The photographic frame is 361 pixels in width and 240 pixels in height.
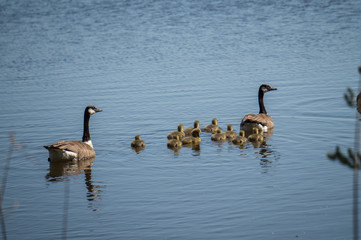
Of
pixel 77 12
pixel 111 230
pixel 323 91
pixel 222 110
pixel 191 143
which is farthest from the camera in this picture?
pixel 77 12

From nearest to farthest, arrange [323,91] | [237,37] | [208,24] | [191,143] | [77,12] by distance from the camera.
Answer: [191,143]
[323,91]
[237,37]
[208,24]
[77,12]

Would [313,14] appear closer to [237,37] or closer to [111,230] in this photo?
[237,37]

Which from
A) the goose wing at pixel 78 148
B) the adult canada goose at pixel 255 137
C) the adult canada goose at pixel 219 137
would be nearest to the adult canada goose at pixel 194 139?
the adult canada goose at pixel 219 137

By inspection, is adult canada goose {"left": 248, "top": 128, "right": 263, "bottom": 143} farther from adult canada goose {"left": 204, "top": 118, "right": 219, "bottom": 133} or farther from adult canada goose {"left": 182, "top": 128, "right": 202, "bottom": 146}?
adult canada goose {"left": 182, "top": 128, "right": 202, "bottom": 146}

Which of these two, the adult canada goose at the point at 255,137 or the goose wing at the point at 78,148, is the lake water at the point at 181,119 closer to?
the goose wing at the point at 78,148

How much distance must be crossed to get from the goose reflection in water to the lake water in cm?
4

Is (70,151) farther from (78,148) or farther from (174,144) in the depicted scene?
(174,144)

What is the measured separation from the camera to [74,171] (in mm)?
11602

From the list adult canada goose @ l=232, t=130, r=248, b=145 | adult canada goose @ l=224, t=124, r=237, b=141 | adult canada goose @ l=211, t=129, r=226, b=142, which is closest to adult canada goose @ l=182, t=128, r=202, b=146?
adult canada goose @ l=211, t=129, r=226, b=142

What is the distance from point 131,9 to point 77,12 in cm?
331

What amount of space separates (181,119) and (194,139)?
78.9 inches

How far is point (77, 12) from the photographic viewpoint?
37094 millimetres

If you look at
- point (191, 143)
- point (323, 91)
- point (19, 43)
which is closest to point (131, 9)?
point (19, 43)

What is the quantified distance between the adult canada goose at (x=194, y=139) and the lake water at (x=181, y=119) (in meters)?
0.24
